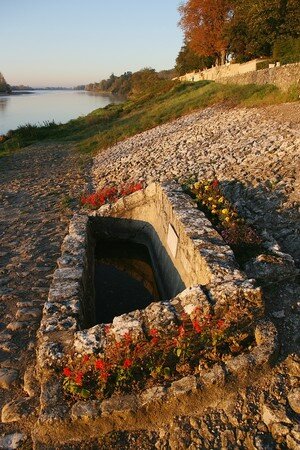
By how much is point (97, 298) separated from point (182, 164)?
756cm

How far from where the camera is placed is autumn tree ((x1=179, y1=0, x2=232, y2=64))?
48.9 metres

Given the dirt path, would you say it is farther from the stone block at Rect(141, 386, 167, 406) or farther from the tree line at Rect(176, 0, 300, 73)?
the tree line at Rect(176, 0, 300, 73)

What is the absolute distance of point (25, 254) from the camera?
8953mm

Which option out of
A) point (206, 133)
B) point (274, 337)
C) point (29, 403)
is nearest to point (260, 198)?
point (274, 337)

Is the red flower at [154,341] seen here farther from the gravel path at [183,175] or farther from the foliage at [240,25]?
the foliage at [240,25]

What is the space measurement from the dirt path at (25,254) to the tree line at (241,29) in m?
24.0

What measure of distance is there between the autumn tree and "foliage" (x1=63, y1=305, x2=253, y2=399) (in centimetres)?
4996

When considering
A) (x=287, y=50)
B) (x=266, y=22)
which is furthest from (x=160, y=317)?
(x=266, y=22)

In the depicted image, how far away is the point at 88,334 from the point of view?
4.78 meters

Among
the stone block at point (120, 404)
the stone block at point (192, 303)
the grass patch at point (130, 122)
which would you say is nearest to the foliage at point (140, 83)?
the grass patch at point (130, 122)

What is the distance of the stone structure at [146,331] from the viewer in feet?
12.9

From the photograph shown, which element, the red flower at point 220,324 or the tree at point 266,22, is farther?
the tree at point 266,22

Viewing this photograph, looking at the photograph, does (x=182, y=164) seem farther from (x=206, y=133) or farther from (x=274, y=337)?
(x=274, y=337)

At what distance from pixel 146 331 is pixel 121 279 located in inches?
175
